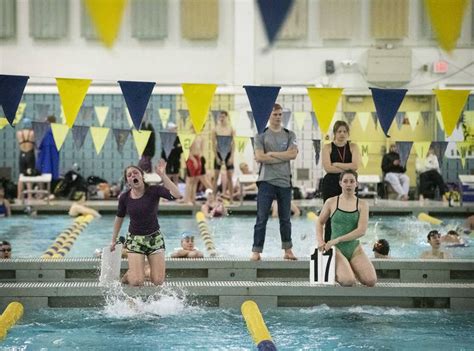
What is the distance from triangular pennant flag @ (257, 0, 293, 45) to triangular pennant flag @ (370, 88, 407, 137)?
4.95 meters

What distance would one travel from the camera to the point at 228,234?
1340 centimetres

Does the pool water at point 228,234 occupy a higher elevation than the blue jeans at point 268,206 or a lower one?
lower

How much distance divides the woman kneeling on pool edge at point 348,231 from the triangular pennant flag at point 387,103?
5.77 feet

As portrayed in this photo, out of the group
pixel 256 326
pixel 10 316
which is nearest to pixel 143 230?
pixel 10 316

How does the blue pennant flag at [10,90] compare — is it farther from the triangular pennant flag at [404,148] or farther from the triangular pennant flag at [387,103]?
the triangular pennant flag at [404,148]

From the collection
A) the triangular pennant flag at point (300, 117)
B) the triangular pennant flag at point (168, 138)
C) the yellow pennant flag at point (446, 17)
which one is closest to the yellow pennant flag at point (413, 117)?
the triangular pennant flag at point (300, 117)

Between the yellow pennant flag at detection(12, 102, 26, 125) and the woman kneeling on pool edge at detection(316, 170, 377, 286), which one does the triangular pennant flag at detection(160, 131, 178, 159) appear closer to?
the yellow pennant flag at detection(12, 102, 26, 125)

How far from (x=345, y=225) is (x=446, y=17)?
3.21 meters

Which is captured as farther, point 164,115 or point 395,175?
point 164,115

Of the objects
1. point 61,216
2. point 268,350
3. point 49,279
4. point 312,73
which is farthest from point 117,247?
point 312,73

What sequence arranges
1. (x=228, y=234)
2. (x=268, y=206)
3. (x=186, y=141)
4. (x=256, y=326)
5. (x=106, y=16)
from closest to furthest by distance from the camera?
(x=106, y=16), (x=256, y=326), (x=268, y=206), (x=228, y=234), (x=186, y=141)

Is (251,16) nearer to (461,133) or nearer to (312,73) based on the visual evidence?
(312,73)

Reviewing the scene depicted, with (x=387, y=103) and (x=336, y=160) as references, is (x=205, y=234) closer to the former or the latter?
(x=387, y=103)

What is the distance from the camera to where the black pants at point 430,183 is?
1831cm
